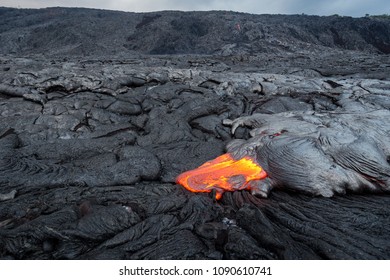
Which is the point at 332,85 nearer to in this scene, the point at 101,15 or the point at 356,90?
the point at 356,90

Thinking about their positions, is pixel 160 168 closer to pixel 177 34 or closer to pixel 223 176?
pixel 223 176

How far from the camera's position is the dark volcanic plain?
10.9 feet

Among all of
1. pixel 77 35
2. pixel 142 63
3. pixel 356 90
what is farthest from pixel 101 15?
pixel 356 90

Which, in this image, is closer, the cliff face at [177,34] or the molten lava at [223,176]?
the molten lava at [223,176]

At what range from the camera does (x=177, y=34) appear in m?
28.4

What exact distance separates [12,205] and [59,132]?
8.93ft

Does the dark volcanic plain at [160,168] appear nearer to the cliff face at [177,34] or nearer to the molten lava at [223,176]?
the molten lava at [223,176]

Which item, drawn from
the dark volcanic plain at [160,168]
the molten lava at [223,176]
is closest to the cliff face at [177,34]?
the dark volcanic plain at [160,168]

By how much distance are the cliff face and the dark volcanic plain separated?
49.5 feet

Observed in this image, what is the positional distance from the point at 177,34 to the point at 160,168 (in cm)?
2601

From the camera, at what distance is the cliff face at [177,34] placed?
25297 millimetres

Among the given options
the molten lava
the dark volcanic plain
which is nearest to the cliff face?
the dark volcanic plain

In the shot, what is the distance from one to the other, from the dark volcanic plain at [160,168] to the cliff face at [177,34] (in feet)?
49.5

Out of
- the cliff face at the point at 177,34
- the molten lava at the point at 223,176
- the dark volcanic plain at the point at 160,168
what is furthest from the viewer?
the cliff face at the point at 177,34
